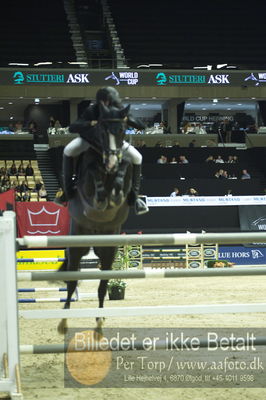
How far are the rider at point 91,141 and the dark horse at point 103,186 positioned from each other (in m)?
0.07

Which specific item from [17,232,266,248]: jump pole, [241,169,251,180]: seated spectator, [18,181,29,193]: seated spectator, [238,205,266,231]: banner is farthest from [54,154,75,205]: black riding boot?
[241,169,251,180]: seated spectator

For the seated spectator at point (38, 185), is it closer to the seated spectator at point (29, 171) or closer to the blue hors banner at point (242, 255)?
the seated spectator at point (29, 171)

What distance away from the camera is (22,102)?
102ft

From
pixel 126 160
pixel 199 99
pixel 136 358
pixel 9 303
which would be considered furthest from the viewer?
pixel 199 99

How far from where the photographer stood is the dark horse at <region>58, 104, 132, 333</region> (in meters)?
4.43

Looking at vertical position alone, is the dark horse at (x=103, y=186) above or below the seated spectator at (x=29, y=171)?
below

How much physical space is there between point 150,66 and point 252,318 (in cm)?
2204

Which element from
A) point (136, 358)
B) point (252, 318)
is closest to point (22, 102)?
point (252, 318)

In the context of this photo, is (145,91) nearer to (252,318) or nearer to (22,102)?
(22,102)

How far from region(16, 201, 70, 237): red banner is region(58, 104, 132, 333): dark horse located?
36.1 feet

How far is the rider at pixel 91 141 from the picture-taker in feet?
15.4

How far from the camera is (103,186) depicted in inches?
175

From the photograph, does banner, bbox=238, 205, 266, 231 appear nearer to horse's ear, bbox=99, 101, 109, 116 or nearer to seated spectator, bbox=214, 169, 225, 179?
seated spectator, bbox=214, 169, 225, 179

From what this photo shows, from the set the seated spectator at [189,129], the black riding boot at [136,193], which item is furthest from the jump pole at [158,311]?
the seated spectator at [189,129]
